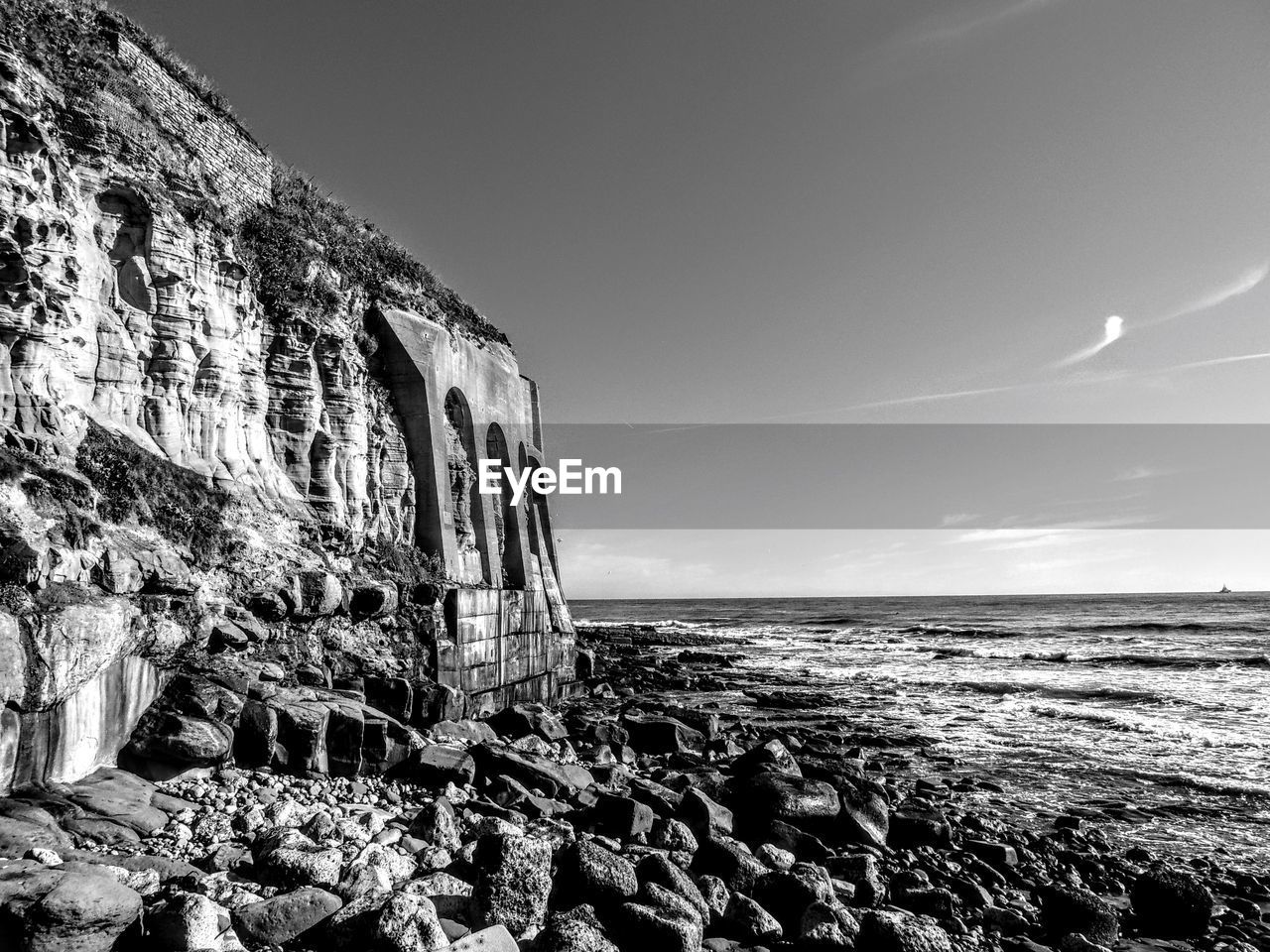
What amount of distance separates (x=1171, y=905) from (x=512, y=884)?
21.4ft

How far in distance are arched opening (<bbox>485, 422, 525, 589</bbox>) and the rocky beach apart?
12287 millimetres

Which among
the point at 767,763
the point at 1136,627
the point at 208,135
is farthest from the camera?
the point at 1136,627

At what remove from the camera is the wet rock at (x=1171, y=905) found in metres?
7.09

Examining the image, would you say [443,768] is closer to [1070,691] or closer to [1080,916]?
[1080,916]

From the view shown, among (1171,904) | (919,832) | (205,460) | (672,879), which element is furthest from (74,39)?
(1171,904)

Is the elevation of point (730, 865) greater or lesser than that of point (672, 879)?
lesser

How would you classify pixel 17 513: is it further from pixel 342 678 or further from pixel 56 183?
pixel 56 183

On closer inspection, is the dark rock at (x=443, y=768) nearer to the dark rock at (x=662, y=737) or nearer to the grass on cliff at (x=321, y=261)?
the dark rock at (x=662, y=737)

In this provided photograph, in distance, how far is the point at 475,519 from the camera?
2228 centimetres

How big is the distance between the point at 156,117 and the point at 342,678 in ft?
40.0

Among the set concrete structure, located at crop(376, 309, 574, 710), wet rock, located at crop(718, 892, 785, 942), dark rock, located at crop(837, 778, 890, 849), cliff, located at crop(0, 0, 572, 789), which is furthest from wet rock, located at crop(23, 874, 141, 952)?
concrete structure, located at crop(376, 309, 574, 710)

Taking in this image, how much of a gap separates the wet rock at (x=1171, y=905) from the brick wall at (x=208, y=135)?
64.7 ft

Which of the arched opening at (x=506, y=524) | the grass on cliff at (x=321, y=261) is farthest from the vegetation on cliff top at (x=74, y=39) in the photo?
the arched opening at (x=506, y=524)

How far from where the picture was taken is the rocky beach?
4.87 metres
